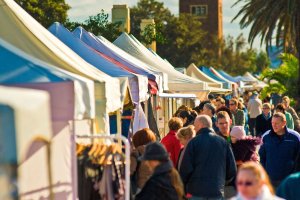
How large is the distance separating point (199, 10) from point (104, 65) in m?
138

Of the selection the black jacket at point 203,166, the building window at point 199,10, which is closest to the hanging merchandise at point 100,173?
the black jacket at point 203,166

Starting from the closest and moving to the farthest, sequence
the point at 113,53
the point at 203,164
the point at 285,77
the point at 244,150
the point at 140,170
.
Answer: the point at 140,170, the point at 203,164, the point at 244,150, the point at 113,53, the point at 285,77

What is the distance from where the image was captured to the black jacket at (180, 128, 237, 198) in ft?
43.5

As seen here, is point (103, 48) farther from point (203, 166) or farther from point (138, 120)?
point (203, 166)

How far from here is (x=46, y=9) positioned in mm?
63156

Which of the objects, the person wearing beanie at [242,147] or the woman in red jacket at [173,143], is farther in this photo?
the woman in red jacket at [173,143]

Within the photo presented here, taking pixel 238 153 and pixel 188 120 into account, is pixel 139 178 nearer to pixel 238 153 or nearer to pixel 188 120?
pixel 238 153

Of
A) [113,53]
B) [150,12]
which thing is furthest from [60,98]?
[150,12]

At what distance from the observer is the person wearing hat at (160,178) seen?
11.0m

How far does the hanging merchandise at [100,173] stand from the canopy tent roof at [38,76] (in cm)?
69

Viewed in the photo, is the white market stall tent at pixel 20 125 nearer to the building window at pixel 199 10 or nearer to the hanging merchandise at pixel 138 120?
the hanging merchandise at pixel 138 120

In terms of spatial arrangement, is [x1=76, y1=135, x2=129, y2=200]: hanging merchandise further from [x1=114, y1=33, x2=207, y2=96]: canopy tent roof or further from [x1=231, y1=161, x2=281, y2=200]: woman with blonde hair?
[x1=114, y1=33, x2=207, y2=96]: canopy tent roof

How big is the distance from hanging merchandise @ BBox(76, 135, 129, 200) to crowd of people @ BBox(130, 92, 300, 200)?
324mm

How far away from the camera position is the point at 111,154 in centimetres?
1112
